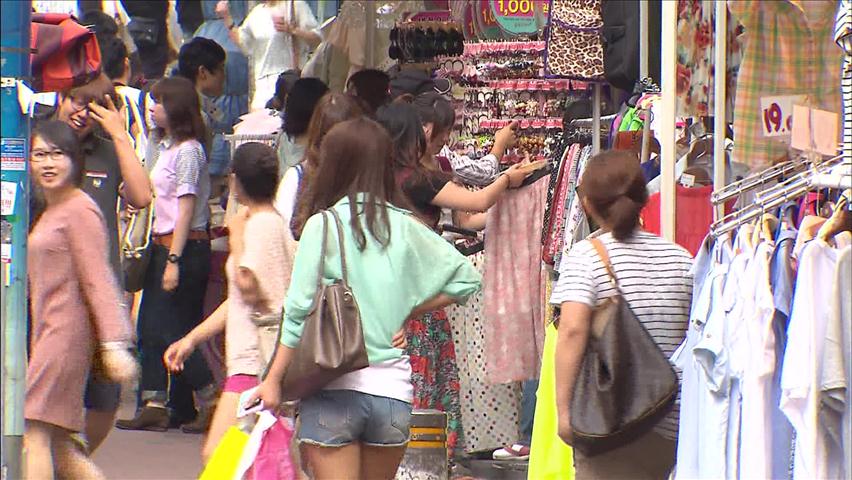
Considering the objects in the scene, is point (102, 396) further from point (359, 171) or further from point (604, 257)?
point (604, 257)

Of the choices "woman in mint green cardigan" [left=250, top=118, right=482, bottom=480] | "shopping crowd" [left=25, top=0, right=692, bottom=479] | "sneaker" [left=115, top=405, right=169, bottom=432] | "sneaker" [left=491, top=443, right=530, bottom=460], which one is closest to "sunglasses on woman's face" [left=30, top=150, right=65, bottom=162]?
"shopping crowd" [left=25, top=0, right=692, bottom=479]

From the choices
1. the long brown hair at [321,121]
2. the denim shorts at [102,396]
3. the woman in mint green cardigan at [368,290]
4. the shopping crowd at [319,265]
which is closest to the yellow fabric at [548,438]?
the shopping crowd at [319,265]

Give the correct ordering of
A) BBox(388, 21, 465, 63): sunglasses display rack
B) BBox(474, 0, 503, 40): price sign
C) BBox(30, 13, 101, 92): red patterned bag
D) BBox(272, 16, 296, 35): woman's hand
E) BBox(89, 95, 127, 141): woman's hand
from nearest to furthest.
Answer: BBox(30, 13, 101, 92): red patterned bag < BBox(89, 95, 127, 141): woman's hand < BBox(474, 0, 503, 40): price sign < BBox(388, 21, 465, 63): sunglasses display rack < BBox(272, 16, 296, 35): woman's hand

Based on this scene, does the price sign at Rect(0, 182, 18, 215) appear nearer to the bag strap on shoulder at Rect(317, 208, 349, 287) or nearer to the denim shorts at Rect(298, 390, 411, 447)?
the bag strap on shoulder at Rect(317, 208, 349, 287)

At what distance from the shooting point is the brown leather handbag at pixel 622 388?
536 centimetres

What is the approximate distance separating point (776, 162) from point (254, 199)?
2.11 metres

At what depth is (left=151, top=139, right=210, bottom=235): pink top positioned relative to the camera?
902 centimetres

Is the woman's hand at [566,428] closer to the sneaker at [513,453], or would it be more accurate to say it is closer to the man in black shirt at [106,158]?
the man in black shirt at [106,158]

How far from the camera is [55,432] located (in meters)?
6.00

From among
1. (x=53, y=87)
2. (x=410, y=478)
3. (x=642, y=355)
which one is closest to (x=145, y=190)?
(x=53, y=87)

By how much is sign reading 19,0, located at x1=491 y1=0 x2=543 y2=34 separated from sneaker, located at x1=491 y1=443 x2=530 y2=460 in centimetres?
236

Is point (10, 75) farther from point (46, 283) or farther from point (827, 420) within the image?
point (827, 420)

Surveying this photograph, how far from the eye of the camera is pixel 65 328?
5.93 meters

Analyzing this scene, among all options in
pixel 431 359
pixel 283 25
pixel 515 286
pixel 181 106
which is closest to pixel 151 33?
pixel 283 25
